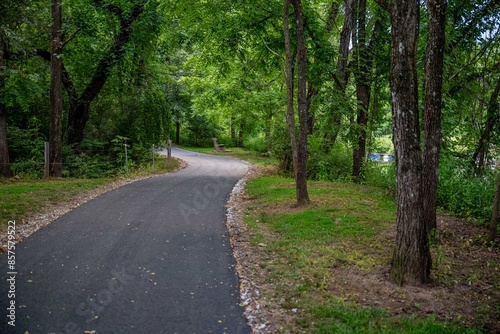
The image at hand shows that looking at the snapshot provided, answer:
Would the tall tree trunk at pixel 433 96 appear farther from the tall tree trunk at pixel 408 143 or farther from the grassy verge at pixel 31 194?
the grassy verge at pixel 31 194

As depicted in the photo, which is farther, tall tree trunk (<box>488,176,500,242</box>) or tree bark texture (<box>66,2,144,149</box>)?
tree bark texture (<box>66,2,144,149</box>)

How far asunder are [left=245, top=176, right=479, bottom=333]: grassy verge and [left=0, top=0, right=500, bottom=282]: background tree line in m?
0.88

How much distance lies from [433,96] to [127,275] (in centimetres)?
590

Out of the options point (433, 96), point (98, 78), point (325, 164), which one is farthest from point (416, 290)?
point (98, 78)

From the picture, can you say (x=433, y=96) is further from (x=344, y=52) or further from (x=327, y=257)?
(x=344, y=52)

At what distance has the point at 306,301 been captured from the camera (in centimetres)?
509

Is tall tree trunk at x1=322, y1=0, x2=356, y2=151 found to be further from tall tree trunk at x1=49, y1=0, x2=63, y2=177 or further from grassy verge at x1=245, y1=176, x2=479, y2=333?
tall tree trunk at x1=49, y1=0, x2=63, y2=177

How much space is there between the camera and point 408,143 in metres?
5.30

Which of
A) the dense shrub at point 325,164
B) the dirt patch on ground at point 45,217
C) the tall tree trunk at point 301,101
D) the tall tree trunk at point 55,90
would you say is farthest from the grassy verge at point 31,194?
the dense shrub at point 325,164

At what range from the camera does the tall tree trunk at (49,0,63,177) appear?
47.5ft

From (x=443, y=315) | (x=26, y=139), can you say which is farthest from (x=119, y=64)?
(x=443, y=315)

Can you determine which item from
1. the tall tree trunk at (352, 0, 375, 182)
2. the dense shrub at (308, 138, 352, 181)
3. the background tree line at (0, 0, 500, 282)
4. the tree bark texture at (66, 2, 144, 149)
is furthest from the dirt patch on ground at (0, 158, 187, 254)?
the tall tree trunk at (352, 0, 375, 182)

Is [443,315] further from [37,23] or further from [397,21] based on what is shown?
[37,23]

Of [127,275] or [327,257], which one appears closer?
[127,275]
